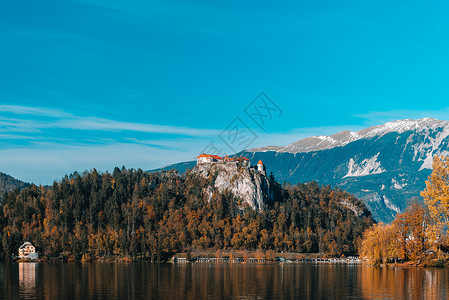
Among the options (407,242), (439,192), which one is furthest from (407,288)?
(407,242)

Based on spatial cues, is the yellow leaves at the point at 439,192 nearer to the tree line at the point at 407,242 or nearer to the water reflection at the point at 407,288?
the water reflection at the point at 407,288

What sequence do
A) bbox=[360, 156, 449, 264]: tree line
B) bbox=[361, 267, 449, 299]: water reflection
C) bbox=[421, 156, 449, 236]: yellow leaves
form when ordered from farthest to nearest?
1. bbox=[360, 156, 449, 264]: tree line
2. bbox=[421, 156, 449, 236]: yellow leaves
3. bbox=[361, 267, 449, 299]: water reflection

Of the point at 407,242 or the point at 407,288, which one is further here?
the point at 407,242

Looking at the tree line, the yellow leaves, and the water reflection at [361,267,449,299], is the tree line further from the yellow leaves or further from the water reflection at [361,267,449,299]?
the yellow leaves

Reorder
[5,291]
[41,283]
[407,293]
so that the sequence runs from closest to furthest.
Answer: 1. [407,293]
2. [5,291]
3. [41,283]

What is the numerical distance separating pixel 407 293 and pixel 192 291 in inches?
1591

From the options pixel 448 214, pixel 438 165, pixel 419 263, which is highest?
pixel 438 165

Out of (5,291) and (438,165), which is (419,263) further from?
(5,291)

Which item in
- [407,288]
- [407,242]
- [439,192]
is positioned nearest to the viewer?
[439,192]

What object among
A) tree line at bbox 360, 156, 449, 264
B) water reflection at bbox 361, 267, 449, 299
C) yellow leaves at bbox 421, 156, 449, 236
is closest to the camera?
water reflection at bbox 361, 267, 449, 299

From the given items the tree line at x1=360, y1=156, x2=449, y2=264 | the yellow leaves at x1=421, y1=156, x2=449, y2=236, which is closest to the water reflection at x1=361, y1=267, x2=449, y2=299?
the yellow leaves at x1=421, y1=156, x2=449, y2=236

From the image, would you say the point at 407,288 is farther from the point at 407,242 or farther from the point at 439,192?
the point at 407,242

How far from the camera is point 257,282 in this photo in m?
123

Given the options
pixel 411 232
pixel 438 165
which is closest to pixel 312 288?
pixel 438 165
